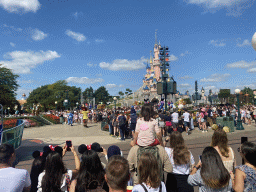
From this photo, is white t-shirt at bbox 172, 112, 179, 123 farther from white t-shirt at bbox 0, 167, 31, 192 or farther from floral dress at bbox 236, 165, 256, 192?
white t-shirt at bbox 0, 167, 31, 192

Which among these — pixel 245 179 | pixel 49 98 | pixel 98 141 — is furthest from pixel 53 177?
pixel 49 98

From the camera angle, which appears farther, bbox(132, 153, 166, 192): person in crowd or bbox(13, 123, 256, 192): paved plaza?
bbox(13, 123, 256, 192): paved plaza

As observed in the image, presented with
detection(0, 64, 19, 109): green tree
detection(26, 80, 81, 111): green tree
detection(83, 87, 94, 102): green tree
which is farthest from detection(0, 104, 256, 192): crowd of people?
detection(26, 80, 81, 111): green tree

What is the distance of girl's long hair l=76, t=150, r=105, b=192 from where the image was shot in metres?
2.51

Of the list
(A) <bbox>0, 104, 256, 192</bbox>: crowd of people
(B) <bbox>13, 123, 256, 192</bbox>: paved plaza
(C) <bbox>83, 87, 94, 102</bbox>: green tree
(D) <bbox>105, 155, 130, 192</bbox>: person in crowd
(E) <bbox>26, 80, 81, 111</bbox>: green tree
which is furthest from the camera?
(E) <bbox>26, 80, 81, 111</bbox>: green tree

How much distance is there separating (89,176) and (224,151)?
2.23 m

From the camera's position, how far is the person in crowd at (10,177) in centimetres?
241

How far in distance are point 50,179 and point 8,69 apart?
51.5m

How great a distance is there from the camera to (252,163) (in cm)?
260

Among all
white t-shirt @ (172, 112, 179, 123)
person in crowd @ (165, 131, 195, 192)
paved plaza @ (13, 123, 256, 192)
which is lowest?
paved plaza @ (13, 123, 256, 192)

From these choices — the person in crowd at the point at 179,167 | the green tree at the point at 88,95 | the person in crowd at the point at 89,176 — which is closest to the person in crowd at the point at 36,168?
the person in crowd at the point at 89,176

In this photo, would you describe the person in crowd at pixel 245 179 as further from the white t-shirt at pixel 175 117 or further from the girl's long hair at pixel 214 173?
the white t-shirt at pixel 175 117

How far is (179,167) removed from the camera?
3.19 meters

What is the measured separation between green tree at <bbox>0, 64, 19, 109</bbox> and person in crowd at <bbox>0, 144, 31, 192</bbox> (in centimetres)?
4386
